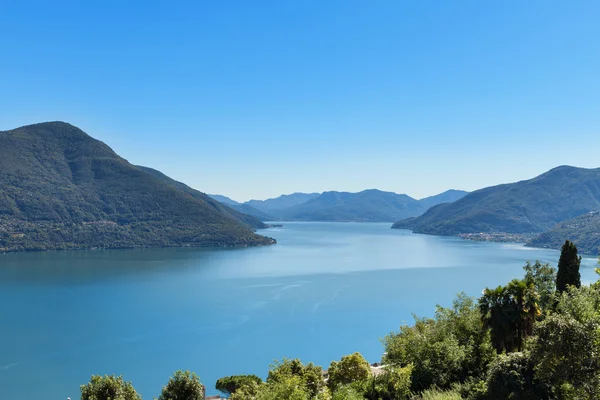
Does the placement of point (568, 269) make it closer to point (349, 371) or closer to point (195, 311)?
point (349, 371)

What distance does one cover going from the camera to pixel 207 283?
86000 millimetres

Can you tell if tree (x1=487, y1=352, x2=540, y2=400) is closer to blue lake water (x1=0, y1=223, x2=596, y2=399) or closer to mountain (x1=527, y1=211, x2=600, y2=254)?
blue lake water (x1=0, y1=223, x2=596, y2=399)

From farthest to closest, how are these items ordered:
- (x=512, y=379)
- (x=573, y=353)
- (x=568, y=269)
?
(x=568, y=269) < (x=512, y=379) < (x=573, y=353)

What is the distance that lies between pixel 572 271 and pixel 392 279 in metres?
71.7

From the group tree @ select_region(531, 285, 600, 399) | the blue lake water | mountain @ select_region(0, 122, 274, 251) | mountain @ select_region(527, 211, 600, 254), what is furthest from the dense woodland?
mountain @ select_region(527, 211, 600, 254)

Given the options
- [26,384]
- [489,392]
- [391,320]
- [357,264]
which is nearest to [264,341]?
[391,320]

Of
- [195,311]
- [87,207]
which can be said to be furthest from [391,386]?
[87,207]

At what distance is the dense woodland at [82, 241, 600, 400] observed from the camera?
891 cm

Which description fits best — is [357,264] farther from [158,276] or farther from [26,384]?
[26,384]

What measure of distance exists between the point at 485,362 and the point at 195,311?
179ft

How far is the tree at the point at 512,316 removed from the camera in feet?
51.6

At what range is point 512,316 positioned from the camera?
1574 cm

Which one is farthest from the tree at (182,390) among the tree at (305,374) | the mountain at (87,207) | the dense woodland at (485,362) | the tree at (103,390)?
the mountain at (87,207)

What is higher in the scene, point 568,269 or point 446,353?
point 568,269
